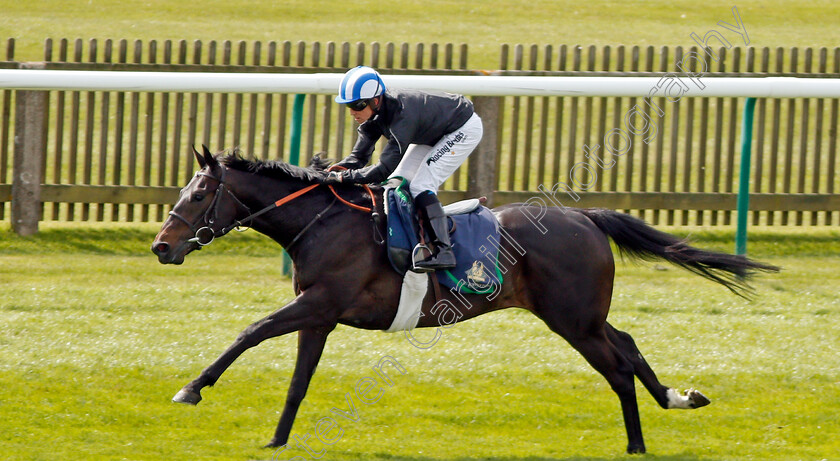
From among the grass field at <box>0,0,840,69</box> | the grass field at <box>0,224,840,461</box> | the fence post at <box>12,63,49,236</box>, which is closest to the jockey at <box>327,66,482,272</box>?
the grass field at <box>0,224,840,461</box>

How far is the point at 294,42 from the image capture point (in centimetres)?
1385

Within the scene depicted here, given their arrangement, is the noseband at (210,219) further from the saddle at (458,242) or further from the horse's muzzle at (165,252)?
the saddle at (458,242)

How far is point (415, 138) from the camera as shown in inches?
205

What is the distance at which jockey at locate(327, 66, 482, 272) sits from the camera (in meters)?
4.97

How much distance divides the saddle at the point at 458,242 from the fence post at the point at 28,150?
456 centimetres

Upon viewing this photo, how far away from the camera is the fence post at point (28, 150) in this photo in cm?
873

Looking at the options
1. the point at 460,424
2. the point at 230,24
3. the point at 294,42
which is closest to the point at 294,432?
the point at 460,424

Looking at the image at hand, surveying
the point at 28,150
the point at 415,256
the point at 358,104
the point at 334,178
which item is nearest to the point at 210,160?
the point at 334,178

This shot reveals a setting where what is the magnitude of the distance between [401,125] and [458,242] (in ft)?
2.15

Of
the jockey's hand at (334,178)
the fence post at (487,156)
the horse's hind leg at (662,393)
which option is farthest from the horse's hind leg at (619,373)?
the fence post at (487,156)

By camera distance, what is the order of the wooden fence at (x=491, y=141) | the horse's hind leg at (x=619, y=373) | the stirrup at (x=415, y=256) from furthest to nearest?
the wooden fence at (x=491, y=141), the horse's hind leg at (x=619, y=373), the stirrup at (x=415, y=256)

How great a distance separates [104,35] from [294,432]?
9843 millimetres

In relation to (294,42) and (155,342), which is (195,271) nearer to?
(155,342)

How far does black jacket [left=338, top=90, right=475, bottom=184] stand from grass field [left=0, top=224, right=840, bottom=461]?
4.33 ft
